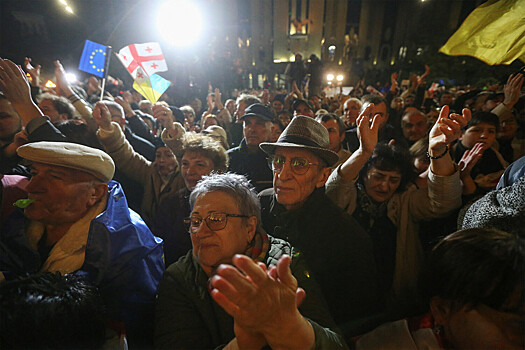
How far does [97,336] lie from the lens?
1.17 meters

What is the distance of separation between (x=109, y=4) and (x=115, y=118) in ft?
46.9

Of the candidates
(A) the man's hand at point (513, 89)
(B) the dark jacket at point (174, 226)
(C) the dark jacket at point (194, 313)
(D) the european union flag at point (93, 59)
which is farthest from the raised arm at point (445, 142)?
(D) the european union flag at point (93, 59)

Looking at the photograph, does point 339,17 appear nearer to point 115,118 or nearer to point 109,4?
point 115,118

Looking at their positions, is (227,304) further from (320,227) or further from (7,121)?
(7,121)

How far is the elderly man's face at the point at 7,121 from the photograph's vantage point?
245cm

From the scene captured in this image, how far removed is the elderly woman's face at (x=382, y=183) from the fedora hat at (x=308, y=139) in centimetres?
45

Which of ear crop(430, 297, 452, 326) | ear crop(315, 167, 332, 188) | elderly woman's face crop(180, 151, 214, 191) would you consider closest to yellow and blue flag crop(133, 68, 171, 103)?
elderly woman's face crop(180, 151, 214, 191)

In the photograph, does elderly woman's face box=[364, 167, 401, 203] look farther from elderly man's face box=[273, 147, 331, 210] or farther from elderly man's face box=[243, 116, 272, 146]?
elderly man's face box=[243, 116, 272, 146]

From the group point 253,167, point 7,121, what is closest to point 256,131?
point 253,167

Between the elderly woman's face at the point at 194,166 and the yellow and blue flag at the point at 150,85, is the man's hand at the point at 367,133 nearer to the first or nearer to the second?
the elderly woman's face at the point at 194,166

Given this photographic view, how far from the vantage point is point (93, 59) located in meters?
4.24

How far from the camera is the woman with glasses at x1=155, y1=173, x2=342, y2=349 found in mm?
1288

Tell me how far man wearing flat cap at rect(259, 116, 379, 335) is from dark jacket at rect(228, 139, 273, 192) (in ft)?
3.99

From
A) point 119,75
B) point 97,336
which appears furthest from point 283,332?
point 119,75
